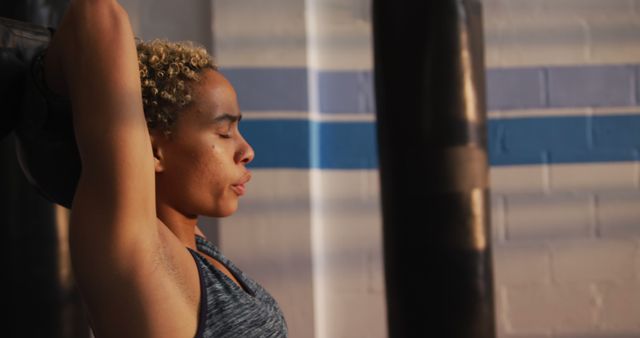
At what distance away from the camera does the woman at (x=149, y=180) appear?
0.60 metres

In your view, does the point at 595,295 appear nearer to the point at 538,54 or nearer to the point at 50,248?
the point at 538,54

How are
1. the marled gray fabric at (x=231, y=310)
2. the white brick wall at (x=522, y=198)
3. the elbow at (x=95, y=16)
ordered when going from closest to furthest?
the elbow at (x=95, y=16) → the marled gray fabric at (x=231, y=310) → the white brick wall at (x=522, y=198)

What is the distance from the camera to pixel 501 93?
183 centimetres

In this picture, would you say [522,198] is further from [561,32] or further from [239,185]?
[239,185]

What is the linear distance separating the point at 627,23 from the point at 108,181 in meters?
1.55

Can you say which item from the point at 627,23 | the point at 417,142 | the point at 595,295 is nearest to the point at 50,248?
the point at 417,142

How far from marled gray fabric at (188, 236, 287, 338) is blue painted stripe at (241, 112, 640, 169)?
942mm

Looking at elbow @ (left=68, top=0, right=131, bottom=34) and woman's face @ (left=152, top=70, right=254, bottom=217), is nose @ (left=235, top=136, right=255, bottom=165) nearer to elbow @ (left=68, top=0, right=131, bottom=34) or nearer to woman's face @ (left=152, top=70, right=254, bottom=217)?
woman's face @ (left=152, top=70, right=254, bottom=217)

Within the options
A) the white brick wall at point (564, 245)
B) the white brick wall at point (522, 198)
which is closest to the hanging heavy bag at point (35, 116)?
the white brick wall at point (522, 198)

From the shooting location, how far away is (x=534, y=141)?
1825 mm

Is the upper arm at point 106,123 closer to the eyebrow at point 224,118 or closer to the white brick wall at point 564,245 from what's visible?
the eyebrow at point 224,118

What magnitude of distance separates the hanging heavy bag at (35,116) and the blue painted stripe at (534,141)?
1.13 meters

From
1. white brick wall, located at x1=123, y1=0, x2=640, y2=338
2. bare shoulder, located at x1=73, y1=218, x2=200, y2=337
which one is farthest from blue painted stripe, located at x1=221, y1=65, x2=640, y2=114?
bare shoulder, located at x1=73, y1=218, x2=200, y2=337

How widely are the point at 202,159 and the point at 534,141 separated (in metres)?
1.15
